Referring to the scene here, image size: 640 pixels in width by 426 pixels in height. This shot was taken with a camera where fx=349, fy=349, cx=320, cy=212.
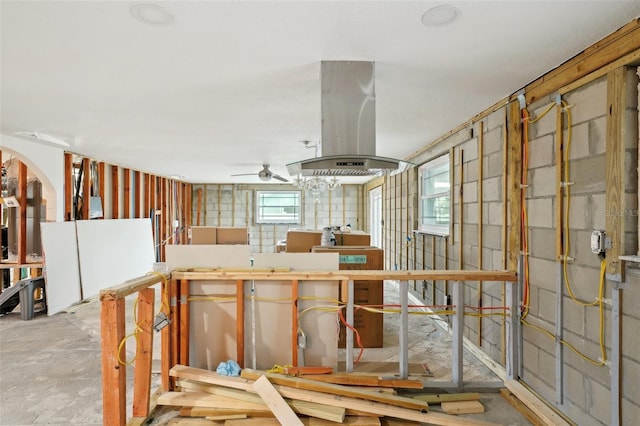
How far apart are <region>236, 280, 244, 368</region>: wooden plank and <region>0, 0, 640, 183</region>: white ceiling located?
4.99ft

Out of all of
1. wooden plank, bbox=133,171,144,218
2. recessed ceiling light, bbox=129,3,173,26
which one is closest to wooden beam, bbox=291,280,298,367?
recessed ceiling light, bbox=129,3,173,26

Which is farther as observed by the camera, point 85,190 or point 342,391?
point 85,190

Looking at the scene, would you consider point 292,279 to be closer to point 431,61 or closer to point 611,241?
point 431,61

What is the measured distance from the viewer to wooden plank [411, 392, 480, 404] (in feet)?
7.88

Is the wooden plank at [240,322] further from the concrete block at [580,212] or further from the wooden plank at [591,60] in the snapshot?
the wooden plank at [591,60]

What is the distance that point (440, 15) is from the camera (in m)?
1.63

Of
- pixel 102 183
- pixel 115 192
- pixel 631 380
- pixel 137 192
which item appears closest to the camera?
pixel 631 380

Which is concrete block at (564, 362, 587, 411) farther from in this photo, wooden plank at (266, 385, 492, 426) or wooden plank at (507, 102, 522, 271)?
wooden plank at (507, 102, 522, 271)

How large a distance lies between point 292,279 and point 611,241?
1929 mm

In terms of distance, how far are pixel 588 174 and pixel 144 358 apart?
2902 millimetres

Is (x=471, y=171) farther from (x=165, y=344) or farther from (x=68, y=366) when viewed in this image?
(x=68, y=366)

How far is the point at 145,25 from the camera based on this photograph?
1.72m

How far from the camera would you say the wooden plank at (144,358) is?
86.6 inches

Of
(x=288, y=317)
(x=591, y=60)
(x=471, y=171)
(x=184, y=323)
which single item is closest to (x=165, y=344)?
(x=184, y=323)
